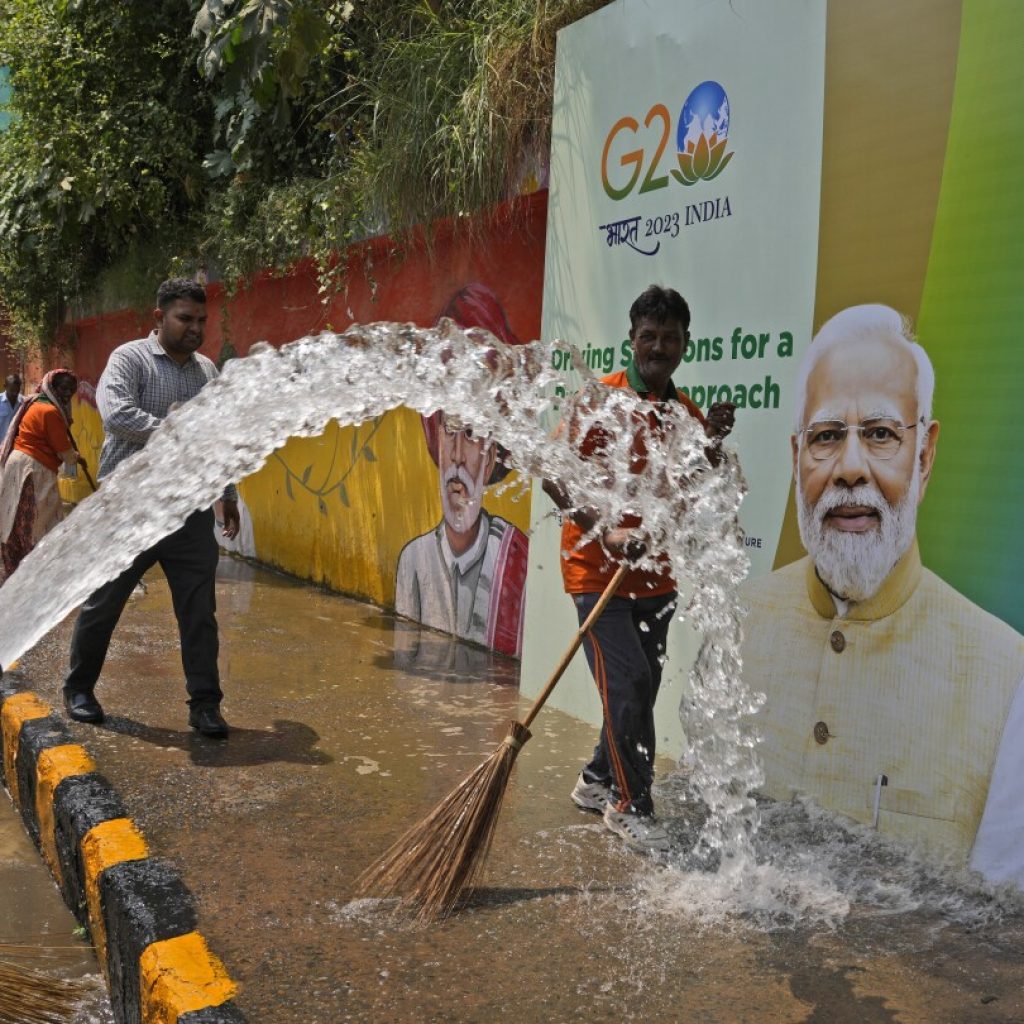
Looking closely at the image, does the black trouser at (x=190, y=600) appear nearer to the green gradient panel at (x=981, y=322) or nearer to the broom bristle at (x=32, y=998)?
the broom bristle at (x=32, y=998)

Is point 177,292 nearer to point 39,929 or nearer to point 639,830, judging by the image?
point 39,929

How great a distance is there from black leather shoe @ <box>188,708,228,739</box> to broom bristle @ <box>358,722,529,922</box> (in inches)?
64.6

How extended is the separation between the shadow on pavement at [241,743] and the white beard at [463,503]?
7.22ft

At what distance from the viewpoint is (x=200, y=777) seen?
437 centimetres

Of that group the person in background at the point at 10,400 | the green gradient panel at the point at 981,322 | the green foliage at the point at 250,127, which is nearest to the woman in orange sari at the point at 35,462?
the green foliage at the point at 250,127

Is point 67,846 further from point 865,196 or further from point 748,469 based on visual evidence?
point 865,196

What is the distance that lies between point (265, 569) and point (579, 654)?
17.3 feet

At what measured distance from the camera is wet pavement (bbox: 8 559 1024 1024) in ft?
9.11

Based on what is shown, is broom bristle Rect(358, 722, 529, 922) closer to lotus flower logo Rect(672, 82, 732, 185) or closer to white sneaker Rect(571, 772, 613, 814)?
white sneaker Rect(571, 772, 613, 814)

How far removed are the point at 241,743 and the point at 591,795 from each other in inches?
61.7

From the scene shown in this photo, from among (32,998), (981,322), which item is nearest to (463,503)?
(981,322)

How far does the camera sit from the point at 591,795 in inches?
161

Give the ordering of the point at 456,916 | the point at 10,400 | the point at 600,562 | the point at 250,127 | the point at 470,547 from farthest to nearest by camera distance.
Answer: the point at 10,400 → the point at 250,127 → the point at 470,547 → the point at 600,562 → the point at 456,916

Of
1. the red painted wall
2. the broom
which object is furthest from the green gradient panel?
the red painted wall
